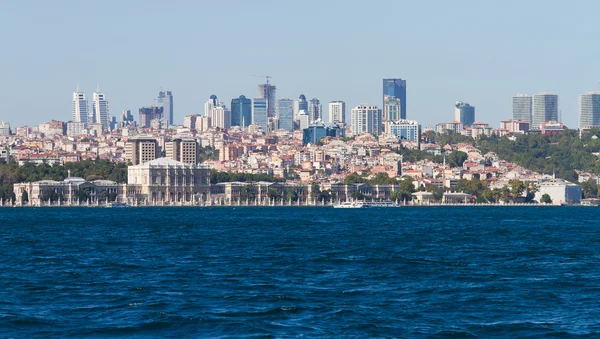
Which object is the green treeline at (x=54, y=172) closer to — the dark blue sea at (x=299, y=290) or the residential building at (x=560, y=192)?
the residential building at (x=560, y=192)

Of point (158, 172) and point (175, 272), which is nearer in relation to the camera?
point (175, 272)

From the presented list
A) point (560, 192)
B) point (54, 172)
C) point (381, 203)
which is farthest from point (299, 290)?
point (560, 192)

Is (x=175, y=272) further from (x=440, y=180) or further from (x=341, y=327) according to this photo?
(x=440, y=180)

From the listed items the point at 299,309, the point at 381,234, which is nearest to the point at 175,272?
the point at 299,309

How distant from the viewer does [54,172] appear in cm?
15738

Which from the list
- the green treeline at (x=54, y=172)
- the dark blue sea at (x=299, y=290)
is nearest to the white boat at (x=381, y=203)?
the green treeline at (x=54, y=172)

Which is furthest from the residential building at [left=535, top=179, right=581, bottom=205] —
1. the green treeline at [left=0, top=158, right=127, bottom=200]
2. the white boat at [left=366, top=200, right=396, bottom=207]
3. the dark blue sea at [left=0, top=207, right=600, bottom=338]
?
the dark blue sea at [left=0, top=207, right=600, bottom=338]

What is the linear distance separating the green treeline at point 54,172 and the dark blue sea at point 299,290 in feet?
337

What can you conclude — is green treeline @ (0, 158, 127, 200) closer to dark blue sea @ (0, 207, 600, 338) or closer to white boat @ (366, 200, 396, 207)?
white boat @ (366, 200, 396, 207)

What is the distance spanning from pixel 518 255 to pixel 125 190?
115 metres

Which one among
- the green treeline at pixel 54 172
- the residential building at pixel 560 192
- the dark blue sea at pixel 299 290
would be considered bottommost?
the dark blue sea at pixel 299 290

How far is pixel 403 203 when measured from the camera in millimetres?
158625

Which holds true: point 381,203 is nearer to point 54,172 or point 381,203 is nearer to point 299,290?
point 54,172

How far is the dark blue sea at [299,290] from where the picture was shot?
21.8 metres
